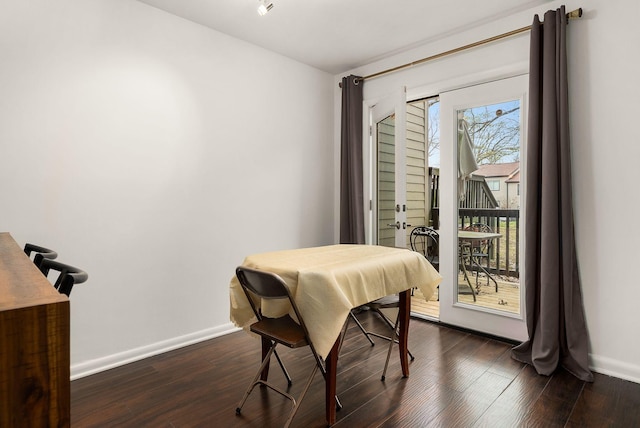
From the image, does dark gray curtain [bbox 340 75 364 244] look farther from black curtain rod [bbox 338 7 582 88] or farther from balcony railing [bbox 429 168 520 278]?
balcony railing [bbox 429 168 520 278]

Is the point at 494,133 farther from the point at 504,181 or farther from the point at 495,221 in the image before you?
the point at 495,221

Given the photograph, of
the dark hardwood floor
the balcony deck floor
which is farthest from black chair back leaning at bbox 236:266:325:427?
the balcony deck floor

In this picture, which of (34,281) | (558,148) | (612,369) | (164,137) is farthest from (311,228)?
(34,281)

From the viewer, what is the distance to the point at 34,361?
70cm

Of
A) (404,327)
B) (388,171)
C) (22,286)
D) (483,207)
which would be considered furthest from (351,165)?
(22,286)

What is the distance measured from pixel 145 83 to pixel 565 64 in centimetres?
305

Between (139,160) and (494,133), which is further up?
(494,133)

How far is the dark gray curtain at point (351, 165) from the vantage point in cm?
402

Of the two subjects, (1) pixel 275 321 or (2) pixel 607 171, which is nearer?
(1) pixel 275 321

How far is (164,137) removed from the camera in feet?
9.78

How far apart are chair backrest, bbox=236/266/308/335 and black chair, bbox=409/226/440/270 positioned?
3.19 metres

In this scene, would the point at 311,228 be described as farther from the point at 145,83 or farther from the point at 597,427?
the point at 597,427

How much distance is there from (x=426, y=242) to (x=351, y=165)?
1735 millimetres

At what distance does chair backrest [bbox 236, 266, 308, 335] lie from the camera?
1772 mm
